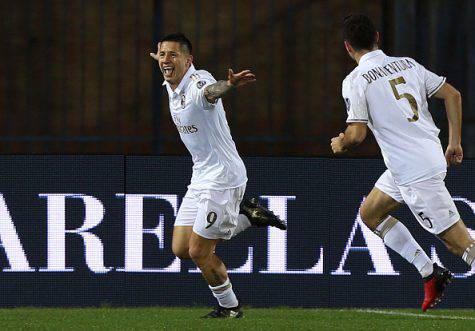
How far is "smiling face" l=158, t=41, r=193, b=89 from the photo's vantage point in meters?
9.94

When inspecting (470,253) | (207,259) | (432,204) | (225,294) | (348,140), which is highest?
(348,140)

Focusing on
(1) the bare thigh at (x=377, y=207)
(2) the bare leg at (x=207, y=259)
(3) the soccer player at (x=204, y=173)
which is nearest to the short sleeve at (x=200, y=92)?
(3) the soccer player at (x=204, y=173)

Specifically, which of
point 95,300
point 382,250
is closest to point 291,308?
point 382,250

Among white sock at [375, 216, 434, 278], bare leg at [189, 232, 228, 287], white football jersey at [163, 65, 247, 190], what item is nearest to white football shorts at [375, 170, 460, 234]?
white sock at [375, 216, 434, 278]

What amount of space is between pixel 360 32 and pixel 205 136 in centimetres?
137

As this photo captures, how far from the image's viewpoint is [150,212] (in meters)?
11.6

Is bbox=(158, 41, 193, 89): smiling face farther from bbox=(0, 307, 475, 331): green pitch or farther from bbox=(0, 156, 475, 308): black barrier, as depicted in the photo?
bbox=(0, 156, 475, 308): black barrier

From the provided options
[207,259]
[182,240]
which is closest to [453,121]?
[207,259]

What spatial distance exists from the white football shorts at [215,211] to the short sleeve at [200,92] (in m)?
0.61

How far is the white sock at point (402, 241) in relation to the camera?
30.9 feet

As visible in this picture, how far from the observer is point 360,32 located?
905 cm

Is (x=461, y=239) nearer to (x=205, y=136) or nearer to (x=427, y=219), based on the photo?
(x=427, y=219)

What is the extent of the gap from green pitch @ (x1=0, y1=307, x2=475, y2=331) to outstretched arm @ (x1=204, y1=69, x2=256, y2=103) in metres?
1.48

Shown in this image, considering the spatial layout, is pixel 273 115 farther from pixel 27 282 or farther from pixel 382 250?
pixel 27 282
